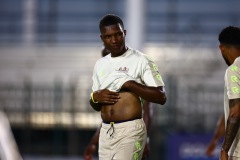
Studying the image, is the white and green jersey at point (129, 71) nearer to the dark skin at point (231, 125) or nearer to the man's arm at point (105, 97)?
the man's arm at point (105, 97)

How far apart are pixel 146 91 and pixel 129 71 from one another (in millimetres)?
258

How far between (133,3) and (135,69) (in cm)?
1219

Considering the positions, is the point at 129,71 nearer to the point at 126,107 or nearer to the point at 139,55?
the point at 139,55

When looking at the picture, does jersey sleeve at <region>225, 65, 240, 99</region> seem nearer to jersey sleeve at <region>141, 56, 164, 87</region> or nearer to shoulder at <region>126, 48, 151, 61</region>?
jersey sleeve at <region>141, 56, 164, 87</region>

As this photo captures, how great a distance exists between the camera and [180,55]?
20.2 m

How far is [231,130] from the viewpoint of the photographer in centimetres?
638

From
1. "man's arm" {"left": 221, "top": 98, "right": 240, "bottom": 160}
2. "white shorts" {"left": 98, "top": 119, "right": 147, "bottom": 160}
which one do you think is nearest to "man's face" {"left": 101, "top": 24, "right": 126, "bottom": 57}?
"white shorts" {"left": 98, "top": 119, "right": 147, "bottom": 160}

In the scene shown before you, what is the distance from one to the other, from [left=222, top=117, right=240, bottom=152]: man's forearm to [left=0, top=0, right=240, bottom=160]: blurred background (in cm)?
735

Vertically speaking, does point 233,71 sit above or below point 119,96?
above

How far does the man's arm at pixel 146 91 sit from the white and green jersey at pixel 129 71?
0.18 feet

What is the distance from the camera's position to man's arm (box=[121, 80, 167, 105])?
21.4 feet

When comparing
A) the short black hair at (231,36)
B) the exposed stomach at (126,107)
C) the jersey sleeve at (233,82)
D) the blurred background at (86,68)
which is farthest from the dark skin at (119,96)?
the blurred background at (86,68)

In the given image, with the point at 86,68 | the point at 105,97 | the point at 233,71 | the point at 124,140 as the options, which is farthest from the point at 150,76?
the point at 86,68

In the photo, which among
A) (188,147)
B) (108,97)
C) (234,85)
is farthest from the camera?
(188,147)
